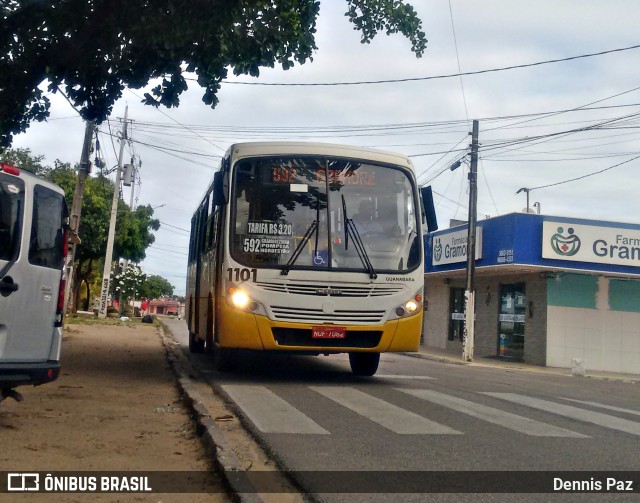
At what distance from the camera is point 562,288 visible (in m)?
23.7

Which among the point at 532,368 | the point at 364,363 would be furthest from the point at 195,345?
the point at 532,368

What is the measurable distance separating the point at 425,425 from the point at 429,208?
14.6 ft

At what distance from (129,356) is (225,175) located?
237 inches

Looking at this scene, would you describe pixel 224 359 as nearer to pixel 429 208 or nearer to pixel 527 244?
pixel 429 208

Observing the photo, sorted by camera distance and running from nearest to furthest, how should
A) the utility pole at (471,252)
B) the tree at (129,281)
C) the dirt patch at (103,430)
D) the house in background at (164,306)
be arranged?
the dirt patch at (103,430), the utility pole at (471,252), the tree at (129,281), the house in background at (164,306)

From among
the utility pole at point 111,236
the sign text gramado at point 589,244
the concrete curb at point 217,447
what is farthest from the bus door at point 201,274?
the utility pole at point 111,236

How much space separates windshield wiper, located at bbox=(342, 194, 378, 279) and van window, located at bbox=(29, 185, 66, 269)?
442 centimetres

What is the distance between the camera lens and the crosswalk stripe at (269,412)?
22.9 feet

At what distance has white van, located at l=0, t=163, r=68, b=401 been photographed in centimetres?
624

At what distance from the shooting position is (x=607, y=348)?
23828 millimetres

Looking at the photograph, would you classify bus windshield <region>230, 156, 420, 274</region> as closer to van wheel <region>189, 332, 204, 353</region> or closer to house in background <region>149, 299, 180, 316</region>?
van wheel <region>189, 332, 204, 353</region>

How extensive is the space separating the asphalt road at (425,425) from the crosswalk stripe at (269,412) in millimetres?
11

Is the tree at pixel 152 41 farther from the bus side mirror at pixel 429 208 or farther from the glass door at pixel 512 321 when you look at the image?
the glass door at pixel 512 321

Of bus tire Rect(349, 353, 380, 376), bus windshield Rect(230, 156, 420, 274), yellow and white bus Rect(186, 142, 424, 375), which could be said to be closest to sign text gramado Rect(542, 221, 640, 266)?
bus tire Rect(349, 353, 380, 376)
